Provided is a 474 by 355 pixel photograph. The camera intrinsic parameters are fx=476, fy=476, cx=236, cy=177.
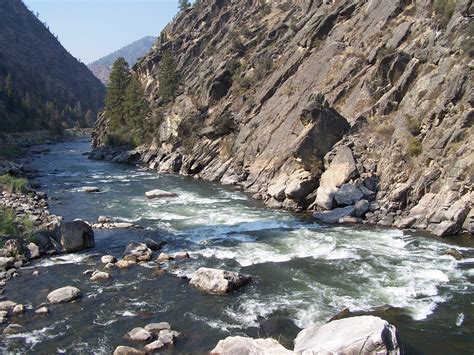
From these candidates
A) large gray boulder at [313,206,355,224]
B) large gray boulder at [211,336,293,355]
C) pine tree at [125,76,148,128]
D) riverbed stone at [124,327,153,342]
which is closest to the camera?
large gray boulder at [211,336,293,355]

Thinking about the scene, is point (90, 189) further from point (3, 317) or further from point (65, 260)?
point (3, 317)

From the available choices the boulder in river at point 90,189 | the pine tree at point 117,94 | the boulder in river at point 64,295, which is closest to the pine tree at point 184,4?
the pine tree at point 117,94

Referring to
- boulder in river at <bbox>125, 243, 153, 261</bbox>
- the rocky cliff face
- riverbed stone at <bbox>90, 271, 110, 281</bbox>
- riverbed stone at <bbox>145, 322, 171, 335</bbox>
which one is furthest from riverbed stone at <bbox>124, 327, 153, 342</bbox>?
the rocky cliff face

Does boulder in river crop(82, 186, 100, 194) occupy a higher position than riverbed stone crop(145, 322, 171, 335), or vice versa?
boulder in river crop(82, 186, 100, 194)

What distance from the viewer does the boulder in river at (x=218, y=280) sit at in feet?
67.5

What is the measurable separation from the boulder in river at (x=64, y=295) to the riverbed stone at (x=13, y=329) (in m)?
2.31

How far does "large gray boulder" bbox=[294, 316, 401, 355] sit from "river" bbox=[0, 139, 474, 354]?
1929mm

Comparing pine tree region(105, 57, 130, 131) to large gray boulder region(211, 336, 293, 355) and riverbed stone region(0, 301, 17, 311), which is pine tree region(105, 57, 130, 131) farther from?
large gray boulder region(211, 336, 293, 355)

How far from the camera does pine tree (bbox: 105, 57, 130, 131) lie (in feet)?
301

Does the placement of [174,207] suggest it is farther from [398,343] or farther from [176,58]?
[176,58]

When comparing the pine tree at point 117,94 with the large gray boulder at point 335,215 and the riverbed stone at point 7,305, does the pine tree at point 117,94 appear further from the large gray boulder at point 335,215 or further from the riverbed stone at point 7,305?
the riverbed stone at point 7,305

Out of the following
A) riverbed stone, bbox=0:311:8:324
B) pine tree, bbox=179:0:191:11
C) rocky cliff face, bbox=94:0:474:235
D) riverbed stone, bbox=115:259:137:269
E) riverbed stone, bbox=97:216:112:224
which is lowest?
riverbed stone, bbox=115:259:137:269

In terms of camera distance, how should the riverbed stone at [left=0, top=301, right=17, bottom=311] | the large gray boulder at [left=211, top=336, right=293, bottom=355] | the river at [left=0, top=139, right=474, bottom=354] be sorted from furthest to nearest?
the riverbed stone at [left=0, top=301, right=17, bottom=311]
the river at [left=0, top=139, right=474, bottom=354]
the large gray boulder at [left=211, top=336, right=293, bottom=355]

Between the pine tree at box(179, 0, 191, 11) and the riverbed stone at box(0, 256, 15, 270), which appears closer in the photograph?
the riverbed stone at box(0, 256, 15, 270)
